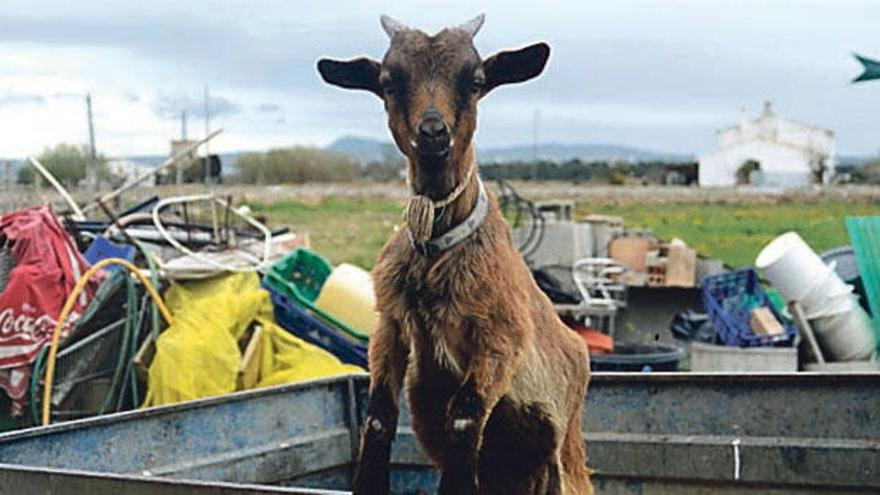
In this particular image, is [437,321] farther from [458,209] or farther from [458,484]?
[458,484]

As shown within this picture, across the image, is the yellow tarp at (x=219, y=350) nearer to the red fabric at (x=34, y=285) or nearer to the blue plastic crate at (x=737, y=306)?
the red fabric at (x=34, y=285)

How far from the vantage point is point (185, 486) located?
127 inches

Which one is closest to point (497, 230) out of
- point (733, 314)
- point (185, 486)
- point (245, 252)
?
point (185, 486)

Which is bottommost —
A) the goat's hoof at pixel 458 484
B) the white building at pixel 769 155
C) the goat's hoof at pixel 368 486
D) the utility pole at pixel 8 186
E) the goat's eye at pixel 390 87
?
the white building at pixel 769 155

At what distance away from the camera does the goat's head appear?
291 centimetres

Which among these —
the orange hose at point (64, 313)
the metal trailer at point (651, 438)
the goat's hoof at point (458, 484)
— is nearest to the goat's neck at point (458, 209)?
the goat's hoof at point (458, 484)

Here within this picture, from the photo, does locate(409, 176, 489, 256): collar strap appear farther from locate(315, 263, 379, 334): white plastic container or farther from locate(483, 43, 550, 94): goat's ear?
locate(315, 263, 379, 334): white plastic container

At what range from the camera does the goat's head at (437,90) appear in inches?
115

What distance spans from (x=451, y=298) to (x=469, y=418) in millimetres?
282

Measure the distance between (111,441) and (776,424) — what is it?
2392 millimetres

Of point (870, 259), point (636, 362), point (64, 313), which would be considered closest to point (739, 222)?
point (870, 259)

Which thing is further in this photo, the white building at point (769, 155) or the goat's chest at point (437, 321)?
the white building at point (769, 155)

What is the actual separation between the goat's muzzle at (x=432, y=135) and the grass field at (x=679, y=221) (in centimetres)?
1568

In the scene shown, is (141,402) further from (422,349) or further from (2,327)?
(422,349)
